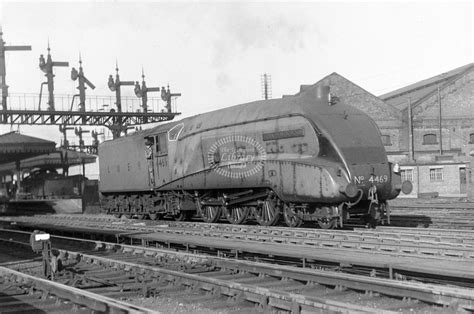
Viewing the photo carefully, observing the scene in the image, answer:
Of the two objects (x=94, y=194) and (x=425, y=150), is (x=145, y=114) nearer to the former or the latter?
(x=94, y=194)

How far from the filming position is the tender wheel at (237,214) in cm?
1684

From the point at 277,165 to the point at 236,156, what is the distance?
1858mm

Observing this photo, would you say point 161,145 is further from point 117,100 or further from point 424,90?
point 424,90

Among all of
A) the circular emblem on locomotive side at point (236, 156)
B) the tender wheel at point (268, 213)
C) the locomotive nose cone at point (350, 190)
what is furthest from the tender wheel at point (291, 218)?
the locomotive nose cone at point (350, 190)

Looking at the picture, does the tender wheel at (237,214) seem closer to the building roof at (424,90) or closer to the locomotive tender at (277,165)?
the locomotive tender at (277,165)

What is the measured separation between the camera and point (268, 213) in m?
15.9

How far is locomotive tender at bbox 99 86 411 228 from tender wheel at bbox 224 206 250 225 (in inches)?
1.2

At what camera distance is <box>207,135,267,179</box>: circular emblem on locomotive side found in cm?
1580

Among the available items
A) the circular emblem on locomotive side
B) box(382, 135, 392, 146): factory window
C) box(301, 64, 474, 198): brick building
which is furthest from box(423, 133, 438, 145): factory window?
the circular emblem on locomotive side

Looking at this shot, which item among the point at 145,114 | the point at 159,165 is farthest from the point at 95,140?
the point at 159,165

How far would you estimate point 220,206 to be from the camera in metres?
17.8

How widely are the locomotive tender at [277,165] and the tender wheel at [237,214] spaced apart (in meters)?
0.03

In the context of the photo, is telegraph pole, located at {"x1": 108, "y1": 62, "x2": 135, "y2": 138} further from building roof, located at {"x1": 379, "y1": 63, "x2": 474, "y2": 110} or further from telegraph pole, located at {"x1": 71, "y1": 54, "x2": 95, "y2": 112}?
building roof, located at {"x1": 379, "y1": 63, "x2": 474, "y2": 110}

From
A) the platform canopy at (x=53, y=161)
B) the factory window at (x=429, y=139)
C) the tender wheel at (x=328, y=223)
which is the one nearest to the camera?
the tender wheel at (x=328, y=223)
